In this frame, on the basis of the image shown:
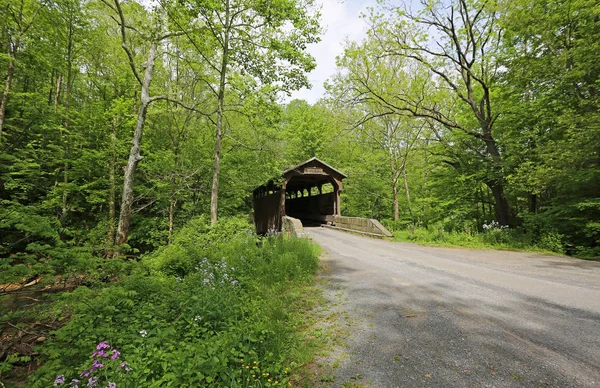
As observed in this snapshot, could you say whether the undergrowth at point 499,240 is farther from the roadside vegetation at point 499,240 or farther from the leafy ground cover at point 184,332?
the leafy ground cover at point 184,332

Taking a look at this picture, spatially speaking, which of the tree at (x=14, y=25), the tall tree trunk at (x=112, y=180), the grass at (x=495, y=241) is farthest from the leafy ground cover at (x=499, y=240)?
the tree at (x=14, y=25)

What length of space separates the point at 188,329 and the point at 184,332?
0.52 ft

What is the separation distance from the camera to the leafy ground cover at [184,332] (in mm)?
2170

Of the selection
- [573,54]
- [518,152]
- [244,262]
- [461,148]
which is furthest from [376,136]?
[244,262]

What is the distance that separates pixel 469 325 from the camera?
3.23m

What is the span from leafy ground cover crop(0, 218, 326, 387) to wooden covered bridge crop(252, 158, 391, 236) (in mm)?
7695

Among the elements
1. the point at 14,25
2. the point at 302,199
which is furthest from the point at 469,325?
the point at 302,199

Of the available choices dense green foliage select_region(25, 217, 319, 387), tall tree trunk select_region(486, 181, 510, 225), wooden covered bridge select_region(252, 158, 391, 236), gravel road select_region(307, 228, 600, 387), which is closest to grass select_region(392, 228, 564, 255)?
tall tree trunk select_region(486, 181, 510, 225)

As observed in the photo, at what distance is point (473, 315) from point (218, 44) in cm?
1140

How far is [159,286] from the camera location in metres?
4.15

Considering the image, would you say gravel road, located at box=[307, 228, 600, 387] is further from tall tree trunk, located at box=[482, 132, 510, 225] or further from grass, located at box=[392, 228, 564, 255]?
tall tree trunk, located at box=[482, 132, 510, 225]

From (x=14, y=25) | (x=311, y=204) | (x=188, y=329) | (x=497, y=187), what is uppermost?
(x=14, y=25)

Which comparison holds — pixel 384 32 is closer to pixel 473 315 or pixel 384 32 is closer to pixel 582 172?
pixel 582 172

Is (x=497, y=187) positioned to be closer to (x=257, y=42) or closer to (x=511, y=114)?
(x=511, y=114)
